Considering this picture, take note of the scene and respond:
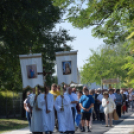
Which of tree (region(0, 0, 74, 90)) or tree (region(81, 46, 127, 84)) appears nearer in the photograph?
tree (region(0, 0, 74, 90))

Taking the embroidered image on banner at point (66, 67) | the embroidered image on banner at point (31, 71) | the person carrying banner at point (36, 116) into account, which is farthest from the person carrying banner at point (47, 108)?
the embroidered image on banner at point (66, 67)

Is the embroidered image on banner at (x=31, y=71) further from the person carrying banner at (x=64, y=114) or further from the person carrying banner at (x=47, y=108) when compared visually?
the person carrying banner at (x=64, y=114)

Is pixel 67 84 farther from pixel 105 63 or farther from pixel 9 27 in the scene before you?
pixel 105 63

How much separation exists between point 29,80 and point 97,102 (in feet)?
26.2

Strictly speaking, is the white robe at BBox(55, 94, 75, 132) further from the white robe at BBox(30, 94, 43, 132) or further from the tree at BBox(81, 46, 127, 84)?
the tree at BBox(81, 46, 127, 84)

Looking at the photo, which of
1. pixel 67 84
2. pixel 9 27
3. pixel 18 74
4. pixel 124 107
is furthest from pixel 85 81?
pixel 67 84

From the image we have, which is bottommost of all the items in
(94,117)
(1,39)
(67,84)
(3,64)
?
(94,117)

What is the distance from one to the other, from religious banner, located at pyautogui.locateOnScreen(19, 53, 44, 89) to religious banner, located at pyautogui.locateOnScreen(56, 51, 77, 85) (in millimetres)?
857

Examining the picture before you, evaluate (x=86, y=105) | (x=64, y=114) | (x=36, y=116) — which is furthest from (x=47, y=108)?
(x=86, y=105)

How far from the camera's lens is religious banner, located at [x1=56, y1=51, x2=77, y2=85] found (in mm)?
13609

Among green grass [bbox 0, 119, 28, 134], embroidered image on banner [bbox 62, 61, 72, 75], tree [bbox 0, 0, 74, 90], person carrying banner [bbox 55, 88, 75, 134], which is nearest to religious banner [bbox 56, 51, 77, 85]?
embroidered image on banner [bbox 62, 61, 72, 75]

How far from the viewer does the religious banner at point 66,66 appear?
13.6 meters

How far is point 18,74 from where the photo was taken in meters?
22.8

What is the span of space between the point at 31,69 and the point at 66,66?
52.7 inches
